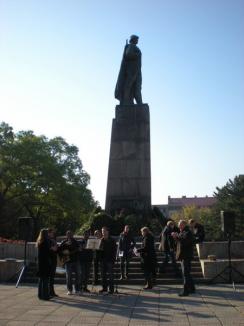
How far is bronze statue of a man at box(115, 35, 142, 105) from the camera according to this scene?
22.2 meters

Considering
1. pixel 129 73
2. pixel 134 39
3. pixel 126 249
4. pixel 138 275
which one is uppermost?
pixel 134 39

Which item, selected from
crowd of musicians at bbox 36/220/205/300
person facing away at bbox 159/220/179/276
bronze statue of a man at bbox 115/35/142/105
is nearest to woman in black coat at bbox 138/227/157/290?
crowd of musicians at bbox 36/220/205/300

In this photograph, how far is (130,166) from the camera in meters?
20.6

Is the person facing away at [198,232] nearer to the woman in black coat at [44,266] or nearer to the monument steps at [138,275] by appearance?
the monument steps at [138,275]

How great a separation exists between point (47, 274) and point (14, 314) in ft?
6.49

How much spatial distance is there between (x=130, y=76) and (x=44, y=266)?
14055mm

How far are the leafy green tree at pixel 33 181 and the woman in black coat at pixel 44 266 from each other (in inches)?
1156

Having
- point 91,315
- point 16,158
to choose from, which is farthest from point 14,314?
point 16,158

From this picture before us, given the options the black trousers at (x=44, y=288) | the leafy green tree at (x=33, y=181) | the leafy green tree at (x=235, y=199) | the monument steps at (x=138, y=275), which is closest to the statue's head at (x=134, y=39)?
the monument steps at (x=138, y=275)

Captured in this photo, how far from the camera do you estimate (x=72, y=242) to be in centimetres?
1115

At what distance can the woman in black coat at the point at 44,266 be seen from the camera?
9938 millimetres

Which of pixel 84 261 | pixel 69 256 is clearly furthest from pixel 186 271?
pixel 69 256

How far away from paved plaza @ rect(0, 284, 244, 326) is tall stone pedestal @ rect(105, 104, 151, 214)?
8.79 m

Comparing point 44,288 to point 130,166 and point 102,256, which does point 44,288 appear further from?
point 130,166
